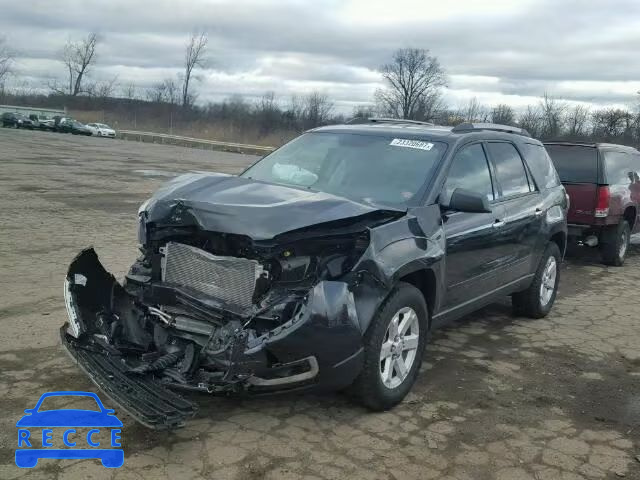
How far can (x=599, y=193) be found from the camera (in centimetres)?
941

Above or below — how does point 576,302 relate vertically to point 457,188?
below

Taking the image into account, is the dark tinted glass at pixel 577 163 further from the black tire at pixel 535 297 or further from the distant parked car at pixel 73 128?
the distant parked car at pixel 73 128

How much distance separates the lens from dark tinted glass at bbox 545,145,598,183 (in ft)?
31.5

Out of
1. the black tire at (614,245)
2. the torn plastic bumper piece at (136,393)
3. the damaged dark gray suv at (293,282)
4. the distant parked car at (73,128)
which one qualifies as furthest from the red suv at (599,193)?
the distant parked car at (73,128)

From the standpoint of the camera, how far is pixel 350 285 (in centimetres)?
373

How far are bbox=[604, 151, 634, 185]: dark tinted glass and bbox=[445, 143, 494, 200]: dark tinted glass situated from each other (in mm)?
4994

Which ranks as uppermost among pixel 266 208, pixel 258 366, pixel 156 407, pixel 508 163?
pixel 508 163

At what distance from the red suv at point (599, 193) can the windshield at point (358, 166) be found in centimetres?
541

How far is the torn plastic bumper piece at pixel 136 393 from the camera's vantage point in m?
3.24

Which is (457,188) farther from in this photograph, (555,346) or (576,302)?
(576,302)

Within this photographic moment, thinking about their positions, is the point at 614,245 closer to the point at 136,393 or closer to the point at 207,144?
the point at 136,393

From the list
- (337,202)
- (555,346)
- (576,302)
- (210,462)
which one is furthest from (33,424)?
(576,302)

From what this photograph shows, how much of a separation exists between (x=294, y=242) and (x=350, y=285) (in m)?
0.42

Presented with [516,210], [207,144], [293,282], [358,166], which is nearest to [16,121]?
[207,144]
